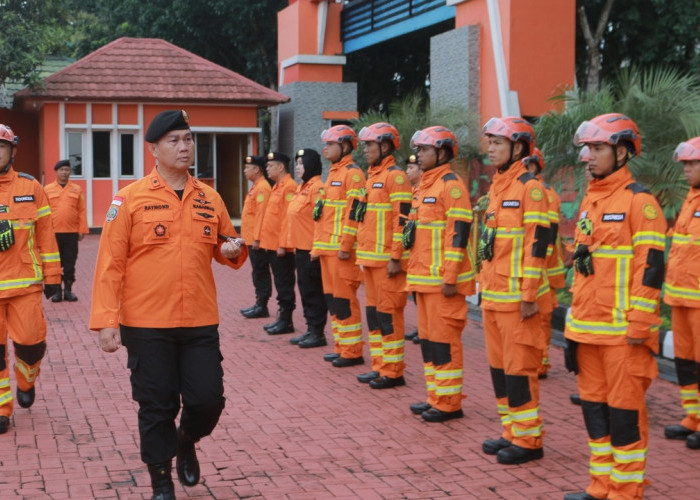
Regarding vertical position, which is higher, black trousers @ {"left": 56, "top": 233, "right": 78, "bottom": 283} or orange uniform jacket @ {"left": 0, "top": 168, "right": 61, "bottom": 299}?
orange uniform jacket @ {"left": 0, "top": 168, "right": 61, "bottom": 299}

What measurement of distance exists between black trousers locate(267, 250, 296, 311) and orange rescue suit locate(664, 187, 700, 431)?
5.70 m

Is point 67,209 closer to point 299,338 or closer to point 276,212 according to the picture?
point 276,212

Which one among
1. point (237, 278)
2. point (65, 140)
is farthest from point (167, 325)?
point (65, 140)

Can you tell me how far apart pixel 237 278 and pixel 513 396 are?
11761mm

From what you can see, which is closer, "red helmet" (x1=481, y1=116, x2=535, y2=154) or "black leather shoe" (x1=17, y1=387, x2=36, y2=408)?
"red helmet" (x1=481, y1=116, x2=535, y2=154)

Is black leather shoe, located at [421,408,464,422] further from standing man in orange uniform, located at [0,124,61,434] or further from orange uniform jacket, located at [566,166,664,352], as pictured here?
standing man in orange uniform, located at [0,124,61,434]

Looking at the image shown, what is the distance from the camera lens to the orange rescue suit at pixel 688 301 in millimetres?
7277

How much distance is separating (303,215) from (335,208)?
1107 mm

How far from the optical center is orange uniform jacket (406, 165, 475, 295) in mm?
7602

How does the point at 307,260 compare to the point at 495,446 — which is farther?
the point at 307,260

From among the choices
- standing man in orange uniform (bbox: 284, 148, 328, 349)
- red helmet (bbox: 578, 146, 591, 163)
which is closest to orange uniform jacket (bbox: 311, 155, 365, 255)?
standing man in orange uniform (bbox: 284, 148, 328, 349)

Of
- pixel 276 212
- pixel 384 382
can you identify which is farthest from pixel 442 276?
pixel 276 212

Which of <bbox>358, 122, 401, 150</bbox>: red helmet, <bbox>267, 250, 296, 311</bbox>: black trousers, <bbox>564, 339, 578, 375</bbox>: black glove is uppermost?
<bbox>358, 122, 401, 150</bbox>: red helmet

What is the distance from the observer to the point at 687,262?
→ 736cm
